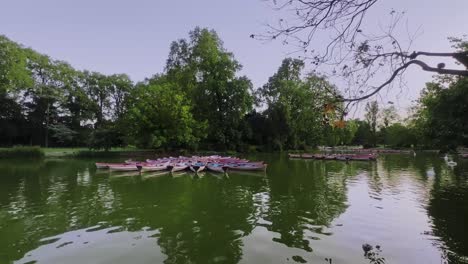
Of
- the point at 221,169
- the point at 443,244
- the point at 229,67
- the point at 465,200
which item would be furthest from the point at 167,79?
the point at 443,244

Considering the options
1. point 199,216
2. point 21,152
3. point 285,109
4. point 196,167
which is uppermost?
point 285,109

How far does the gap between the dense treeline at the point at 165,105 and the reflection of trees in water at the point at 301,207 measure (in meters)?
23.8

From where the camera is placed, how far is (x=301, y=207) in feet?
43.9

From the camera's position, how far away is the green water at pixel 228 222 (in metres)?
8.02

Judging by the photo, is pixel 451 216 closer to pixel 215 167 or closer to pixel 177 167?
pixel 215 167

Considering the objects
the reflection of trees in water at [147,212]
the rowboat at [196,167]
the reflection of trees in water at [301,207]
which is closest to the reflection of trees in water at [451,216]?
the reflection of trees in water at [301,207]

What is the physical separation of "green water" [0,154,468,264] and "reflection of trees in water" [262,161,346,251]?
38 millimetres

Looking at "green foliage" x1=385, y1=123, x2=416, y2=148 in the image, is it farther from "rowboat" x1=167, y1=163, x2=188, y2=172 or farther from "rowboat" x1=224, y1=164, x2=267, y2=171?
"rowboat" x1=167, y1=163, x2=188, y2=172

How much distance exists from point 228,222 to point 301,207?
3.74m

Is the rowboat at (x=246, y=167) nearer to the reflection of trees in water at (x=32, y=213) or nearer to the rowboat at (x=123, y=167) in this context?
the rowboat at (x=123, y=167)

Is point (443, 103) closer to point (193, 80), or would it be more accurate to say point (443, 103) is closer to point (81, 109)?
point (193, 80)

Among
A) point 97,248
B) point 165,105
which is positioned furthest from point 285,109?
point 97,248

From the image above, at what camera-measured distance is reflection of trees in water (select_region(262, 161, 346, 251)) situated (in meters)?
9.83

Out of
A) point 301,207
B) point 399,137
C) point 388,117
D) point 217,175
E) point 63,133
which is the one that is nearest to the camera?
point 301,207
